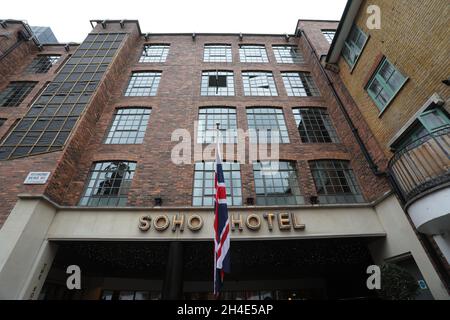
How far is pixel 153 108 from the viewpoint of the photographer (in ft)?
41.0

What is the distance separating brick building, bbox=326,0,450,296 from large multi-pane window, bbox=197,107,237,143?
6217mm

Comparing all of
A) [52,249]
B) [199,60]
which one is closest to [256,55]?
[199,60]

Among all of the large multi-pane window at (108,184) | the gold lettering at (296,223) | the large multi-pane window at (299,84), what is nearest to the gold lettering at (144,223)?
the large multi-pane window at (108,184)

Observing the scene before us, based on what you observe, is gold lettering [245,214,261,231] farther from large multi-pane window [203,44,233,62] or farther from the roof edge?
large multi-pane window [203,44,233,62]

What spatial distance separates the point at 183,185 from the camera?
948 cm

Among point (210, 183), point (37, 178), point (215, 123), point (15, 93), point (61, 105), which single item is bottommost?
point (37, 178)

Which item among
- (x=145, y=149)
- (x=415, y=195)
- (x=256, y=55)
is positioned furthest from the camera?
(x=256, y=55)

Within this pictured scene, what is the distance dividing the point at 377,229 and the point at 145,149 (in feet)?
33.1

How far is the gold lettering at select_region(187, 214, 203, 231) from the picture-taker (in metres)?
7.99

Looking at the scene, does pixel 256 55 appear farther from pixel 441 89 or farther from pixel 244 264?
pixel 244 264

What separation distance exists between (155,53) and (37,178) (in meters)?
12.3

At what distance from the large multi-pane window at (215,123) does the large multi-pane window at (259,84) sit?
228cm

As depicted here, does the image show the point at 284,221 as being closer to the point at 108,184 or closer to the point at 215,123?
the point at 215,123

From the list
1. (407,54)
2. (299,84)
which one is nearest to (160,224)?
(407,54)
